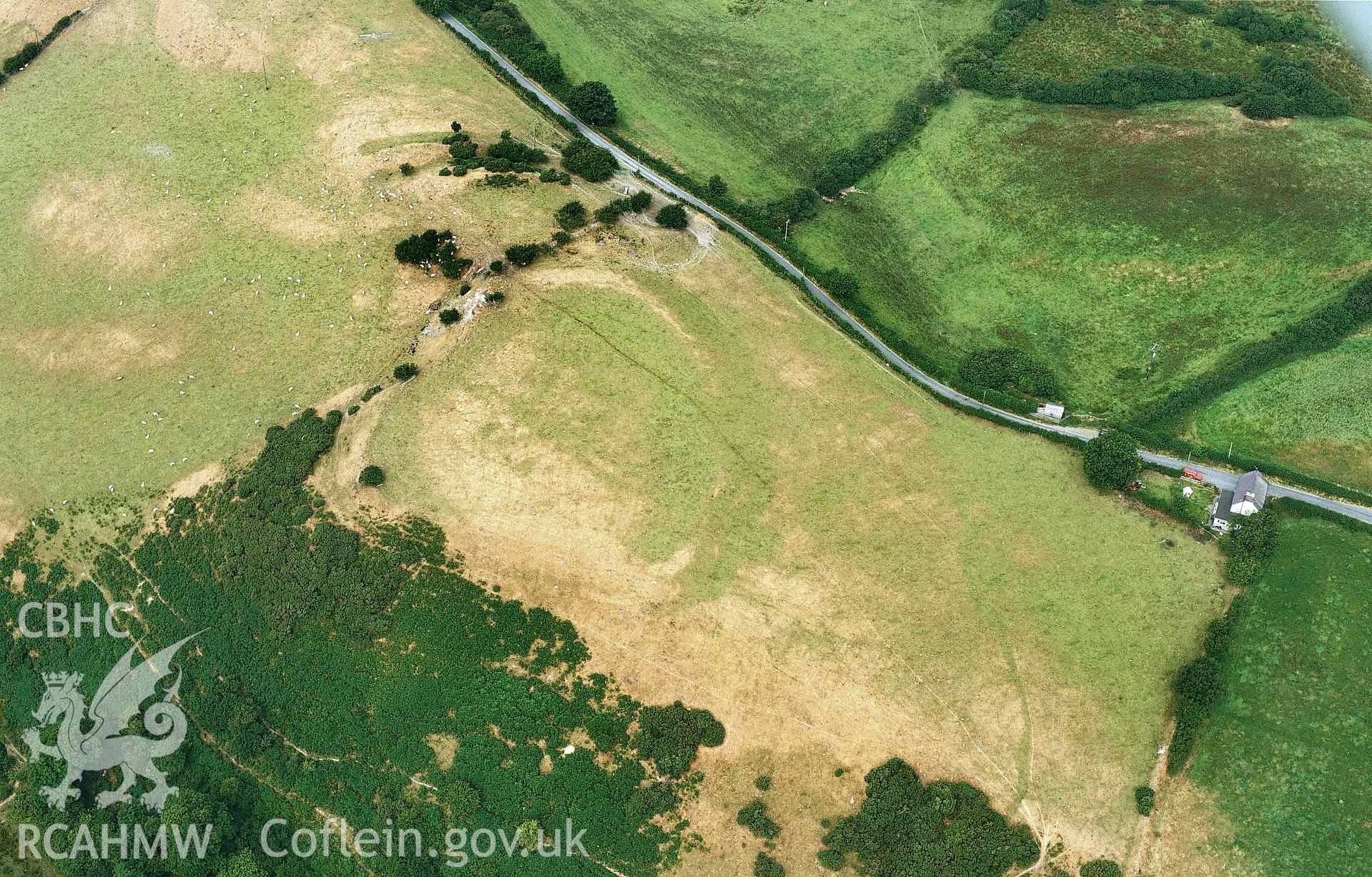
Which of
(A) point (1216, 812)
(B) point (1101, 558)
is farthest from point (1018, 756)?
(B) point (1101, 558)

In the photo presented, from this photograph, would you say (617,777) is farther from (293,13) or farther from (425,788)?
(293,13)

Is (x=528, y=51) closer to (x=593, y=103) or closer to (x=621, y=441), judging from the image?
(x=593, y=103)

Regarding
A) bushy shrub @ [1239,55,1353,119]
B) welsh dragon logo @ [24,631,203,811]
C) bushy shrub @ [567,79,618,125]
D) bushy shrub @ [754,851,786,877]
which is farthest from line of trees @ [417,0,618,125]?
bushy shrub @ [754,851,786,877]

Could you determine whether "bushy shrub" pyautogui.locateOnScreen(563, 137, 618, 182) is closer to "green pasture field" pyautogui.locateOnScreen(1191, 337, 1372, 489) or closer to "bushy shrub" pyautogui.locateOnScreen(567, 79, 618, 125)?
"bushy shrub" pyautogui.locateOnScreen(567, 79, 618, 125)

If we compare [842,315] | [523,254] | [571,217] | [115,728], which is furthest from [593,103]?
[115,728]

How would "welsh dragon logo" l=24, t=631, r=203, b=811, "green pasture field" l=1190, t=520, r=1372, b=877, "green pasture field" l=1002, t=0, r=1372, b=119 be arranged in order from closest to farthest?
"green pasture field" l=1190, t=520, r=1372, b=877
"welsh dragon logo" l=24, t=631, r=203, b=811
"green pasture field" l=1002, t=0, r=1372, b=119

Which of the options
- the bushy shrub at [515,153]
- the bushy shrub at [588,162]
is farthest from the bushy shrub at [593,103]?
the bushy shrub at [515,153]
